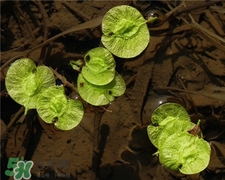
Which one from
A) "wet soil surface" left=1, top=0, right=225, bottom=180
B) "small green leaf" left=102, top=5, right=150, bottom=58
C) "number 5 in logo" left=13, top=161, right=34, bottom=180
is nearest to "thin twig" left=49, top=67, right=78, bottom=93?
"wet soil surface" left=1, top=0, right=225, bottom=180

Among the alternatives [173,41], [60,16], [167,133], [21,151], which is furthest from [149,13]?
[21,151]

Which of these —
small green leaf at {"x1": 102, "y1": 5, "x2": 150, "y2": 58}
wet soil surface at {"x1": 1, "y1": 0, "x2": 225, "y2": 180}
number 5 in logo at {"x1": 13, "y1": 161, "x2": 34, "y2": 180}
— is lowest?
number 5 in logo at {"x1": 13, "y1": 161, "x2": 34, "y2": 180}

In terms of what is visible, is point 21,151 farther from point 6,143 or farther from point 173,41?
point 173,41

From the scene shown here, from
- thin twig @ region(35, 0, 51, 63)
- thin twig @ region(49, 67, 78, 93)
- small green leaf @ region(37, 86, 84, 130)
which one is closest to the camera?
small green leaf @ region(37, 86, 84, 130)

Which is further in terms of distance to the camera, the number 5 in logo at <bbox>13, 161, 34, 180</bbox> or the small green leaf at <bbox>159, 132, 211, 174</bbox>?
the number 5 in logo at <bbox>13, 161, 34, 180</bbox>

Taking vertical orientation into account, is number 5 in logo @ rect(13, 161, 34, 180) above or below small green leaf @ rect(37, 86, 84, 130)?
below

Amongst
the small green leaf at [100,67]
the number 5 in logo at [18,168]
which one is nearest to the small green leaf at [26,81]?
the small green leaf at [100,67]

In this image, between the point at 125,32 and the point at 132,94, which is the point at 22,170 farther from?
the point at 125,32

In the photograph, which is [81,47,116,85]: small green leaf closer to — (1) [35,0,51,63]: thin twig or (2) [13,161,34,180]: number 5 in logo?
(1) [35,0,51,63]: thin twig
